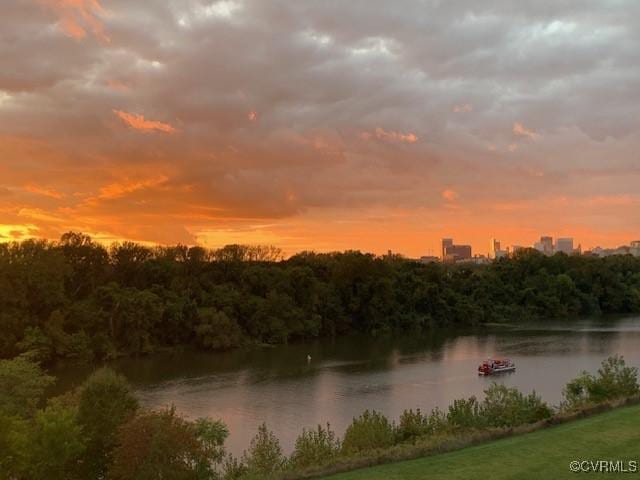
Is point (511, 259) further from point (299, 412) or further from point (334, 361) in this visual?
point (299, 412)

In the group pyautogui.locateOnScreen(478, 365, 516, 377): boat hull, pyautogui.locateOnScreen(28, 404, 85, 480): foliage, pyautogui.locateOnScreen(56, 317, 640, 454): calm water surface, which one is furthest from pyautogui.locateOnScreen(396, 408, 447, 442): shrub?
pyautogui.locateOnScreen(478, 365, 516, 377): boat hull

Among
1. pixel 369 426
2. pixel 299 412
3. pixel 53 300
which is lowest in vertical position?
pixel 299 412

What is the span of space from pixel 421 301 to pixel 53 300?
50375 millimetres

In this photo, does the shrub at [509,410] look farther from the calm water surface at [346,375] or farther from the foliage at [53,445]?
the foliage at [53,445]

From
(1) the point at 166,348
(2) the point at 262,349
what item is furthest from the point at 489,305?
(1) the point at 166,348

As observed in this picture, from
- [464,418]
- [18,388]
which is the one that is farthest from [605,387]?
[18,388]

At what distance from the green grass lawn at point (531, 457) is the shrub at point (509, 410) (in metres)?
5.02

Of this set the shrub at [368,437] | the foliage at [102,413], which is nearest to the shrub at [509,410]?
the shrub at [368,437]

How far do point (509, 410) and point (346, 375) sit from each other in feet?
89.3

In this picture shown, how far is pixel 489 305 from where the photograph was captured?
94062 mm

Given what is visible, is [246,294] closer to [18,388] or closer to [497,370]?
[497,370]

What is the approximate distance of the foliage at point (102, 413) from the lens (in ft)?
65.1

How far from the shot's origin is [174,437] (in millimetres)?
17000

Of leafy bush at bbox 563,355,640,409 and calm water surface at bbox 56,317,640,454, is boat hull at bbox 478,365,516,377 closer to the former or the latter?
calm water surface at bbox 56,317,640,454
